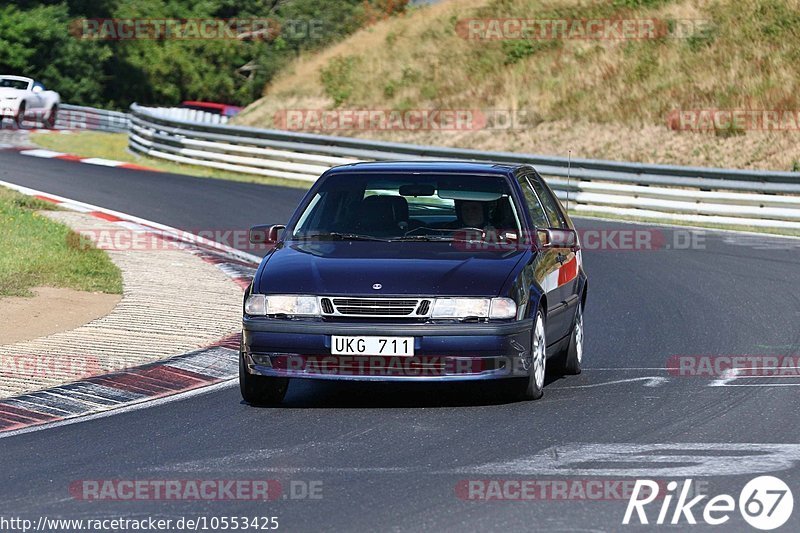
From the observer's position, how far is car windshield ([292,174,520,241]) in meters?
9.86

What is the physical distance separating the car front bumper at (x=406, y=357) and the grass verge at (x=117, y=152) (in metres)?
18.8

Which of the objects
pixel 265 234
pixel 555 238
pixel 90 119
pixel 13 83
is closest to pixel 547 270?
pixel 555 238

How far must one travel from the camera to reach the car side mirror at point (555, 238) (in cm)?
991

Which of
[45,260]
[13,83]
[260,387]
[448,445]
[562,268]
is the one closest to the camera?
[448,445]

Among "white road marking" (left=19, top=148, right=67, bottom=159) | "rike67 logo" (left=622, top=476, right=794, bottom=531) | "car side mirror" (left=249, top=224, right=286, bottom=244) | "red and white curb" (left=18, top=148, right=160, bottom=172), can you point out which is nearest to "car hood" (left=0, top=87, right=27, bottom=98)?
"red and white curb" (left=18, top=148, right=160, bottom=172)

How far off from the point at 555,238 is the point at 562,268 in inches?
21.7

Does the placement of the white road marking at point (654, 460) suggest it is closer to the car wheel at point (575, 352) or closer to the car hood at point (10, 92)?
the car wheel at point (575, 352)

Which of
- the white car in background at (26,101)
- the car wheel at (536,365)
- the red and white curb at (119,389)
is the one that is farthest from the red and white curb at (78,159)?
the car wheel at (536,365)

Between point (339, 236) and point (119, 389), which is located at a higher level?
point (339, 236)

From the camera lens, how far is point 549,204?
1116 cm

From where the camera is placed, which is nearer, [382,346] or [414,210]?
[382,346]

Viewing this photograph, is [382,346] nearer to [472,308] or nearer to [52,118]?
[472,308]

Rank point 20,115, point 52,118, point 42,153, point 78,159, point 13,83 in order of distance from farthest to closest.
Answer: point 52,118
point 13,83
point 20,115
point 42,153
point 78,159

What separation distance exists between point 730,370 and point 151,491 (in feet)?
17.5
